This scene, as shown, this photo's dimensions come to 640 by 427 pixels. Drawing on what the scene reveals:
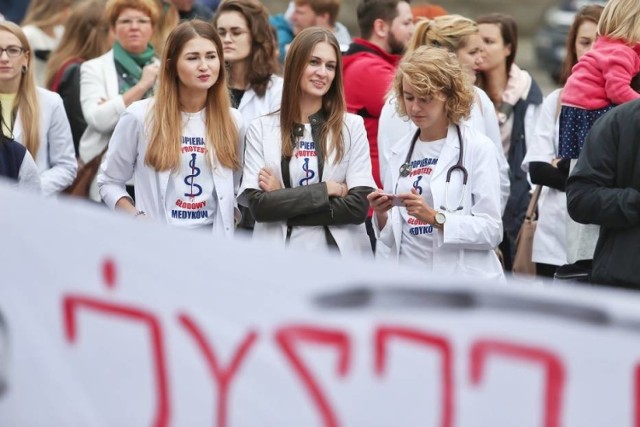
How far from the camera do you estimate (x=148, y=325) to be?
3.91 meters

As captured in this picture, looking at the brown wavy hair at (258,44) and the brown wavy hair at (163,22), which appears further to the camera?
the brown wavy hair at (163,22)

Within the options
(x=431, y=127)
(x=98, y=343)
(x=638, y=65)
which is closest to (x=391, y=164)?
(x=431, y=127)

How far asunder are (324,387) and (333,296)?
229 mm

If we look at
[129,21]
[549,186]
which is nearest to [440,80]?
[549,186]

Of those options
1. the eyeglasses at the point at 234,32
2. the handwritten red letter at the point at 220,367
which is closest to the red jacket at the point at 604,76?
the eyeglasses at the point at 234,32

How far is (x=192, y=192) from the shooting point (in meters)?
6.23

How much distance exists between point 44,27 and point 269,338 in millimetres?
6760

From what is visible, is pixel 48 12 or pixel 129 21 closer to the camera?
pixel 129 21

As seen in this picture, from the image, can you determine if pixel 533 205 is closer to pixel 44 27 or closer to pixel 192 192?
pixel 192 192

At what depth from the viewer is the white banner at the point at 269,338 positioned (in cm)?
349

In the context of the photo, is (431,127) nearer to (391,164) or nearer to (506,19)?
(391,164)

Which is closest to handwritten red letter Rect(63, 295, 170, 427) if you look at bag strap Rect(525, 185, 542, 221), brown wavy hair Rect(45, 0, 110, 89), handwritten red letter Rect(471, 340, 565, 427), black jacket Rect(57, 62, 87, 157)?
handwritten red letter Rect(471, 340, 565, 427)

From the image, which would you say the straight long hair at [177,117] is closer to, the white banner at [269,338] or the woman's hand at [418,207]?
the woman's hand at [418,207]

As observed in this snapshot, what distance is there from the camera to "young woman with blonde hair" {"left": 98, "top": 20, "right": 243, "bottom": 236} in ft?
20.4
